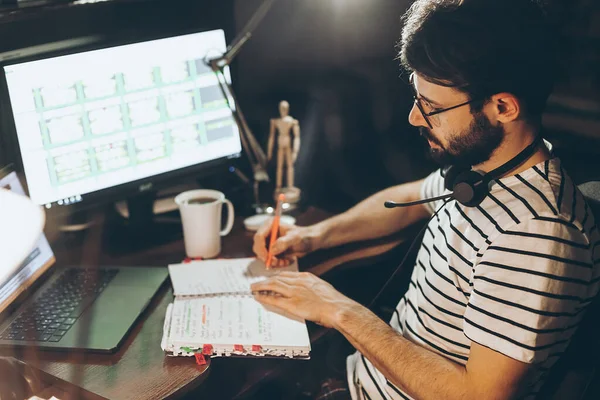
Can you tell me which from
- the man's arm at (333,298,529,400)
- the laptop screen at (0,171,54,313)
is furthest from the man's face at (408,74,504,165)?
the laptop screen at (0,171,54,313)

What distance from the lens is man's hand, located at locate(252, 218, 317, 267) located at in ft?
4.67

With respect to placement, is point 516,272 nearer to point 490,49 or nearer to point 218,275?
point 490,49

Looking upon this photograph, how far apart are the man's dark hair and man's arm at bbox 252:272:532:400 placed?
44 centimetres

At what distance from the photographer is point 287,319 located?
1.21 meters

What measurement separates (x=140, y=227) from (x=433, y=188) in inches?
28.5

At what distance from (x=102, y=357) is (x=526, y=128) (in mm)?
847

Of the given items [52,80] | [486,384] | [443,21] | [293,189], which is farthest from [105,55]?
[486,384]

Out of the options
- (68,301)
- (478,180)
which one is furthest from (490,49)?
(68,301)

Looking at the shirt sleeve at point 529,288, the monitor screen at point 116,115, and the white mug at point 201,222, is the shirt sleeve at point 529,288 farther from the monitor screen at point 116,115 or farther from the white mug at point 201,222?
the monitor screen at point 116,115

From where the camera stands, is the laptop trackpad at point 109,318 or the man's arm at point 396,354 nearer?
the man's arm at point 396,354

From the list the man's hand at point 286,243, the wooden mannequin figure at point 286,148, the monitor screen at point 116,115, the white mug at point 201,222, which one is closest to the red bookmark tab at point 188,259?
the white mug at point 201,222

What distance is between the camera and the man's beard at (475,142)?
3.68 feet

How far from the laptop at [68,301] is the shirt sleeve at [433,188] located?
2.04ft

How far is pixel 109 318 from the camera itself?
3.92ft
